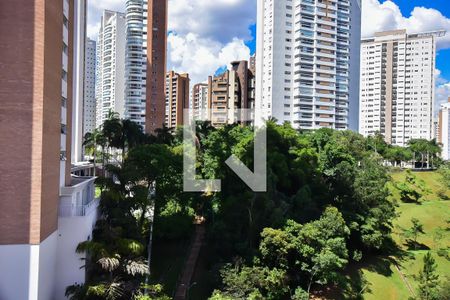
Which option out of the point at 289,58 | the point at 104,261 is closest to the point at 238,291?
the point at 104,261

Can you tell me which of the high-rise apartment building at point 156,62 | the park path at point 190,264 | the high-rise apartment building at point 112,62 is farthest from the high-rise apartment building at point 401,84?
the park path at point 190,264

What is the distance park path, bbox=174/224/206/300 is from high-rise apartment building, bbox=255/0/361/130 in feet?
110

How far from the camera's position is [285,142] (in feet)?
103

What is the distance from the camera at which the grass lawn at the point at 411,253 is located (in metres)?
25.4

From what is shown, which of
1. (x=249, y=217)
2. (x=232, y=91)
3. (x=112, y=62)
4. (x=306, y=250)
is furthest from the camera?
(x=232, y=91)

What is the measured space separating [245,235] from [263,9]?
154 feet

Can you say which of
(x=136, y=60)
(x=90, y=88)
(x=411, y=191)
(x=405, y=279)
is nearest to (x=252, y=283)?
(x=405, y=279)

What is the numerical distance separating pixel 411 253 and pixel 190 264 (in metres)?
18.7

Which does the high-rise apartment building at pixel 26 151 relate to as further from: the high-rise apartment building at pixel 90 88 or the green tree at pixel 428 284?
the high-rise apartment building at pixel 90 88

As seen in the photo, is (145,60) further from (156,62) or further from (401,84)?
(401,84)

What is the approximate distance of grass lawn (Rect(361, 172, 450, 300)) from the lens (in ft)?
83.4

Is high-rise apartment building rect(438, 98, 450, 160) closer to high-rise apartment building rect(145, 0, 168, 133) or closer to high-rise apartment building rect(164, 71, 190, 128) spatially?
high-rise apartment building rect(164, 71, 190, 128)

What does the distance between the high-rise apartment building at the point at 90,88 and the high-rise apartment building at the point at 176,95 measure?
16733 millimetres

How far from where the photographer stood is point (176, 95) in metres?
87.9
